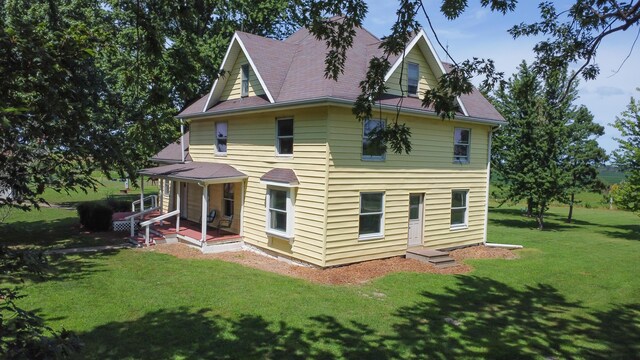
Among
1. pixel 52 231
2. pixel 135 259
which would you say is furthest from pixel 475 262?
pixel 52 231

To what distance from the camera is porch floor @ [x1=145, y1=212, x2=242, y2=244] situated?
16.8 m

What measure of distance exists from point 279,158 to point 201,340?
829cm

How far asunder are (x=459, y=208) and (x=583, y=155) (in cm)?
1089

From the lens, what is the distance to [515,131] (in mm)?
25375

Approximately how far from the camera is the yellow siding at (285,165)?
13648mm

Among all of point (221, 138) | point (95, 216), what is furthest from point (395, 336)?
point (95, 216)

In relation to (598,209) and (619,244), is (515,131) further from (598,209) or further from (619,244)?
(598,209)

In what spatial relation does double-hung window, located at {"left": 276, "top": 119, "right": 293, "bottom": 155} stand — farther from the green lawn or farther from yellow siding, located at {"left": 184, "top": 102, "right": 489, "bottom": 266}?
the green lawn

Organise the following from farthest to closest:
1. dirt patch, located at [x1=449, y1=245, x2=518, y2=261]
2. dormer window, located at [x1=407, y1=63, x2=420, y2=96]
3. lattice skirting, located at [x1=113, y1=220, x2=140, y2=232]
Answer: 1. lattice skirting, located at [x1=113, y1=220, x2=140, y2=232]
2. dirt patch, located at [x1=449, y1=245, x2=518, y2=261]
3. dormer window, located at [x1=407, y1=63, x2=420, y2=96]

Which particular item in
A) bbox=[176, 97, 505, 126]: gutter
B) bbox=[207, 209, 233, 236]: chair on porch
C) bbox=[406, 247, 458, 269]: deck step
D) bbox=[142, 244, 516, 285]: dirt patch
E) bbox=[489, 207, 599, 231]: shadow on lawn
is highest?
bbox=[176, 97, 505, 126]: gutter

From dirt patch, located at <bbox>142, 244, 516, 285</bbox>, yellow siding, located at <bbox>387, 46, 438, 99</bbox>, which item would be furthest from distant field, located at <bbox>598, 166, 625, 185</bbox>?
yellow siding, located at <bbox>387, 46, 438, 99</bbox>

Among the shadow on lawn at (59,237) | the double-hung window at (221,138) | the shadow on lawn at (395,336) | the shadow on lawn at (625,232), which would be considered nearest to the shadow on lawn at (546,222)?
the shadow on lawn at (625,232)

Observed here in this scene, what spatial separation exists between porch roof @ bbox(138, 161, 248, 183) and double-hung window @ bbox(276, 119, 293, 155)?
2298 millimetres

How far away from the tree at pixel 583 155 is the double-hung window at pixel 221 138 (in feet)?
61.7
